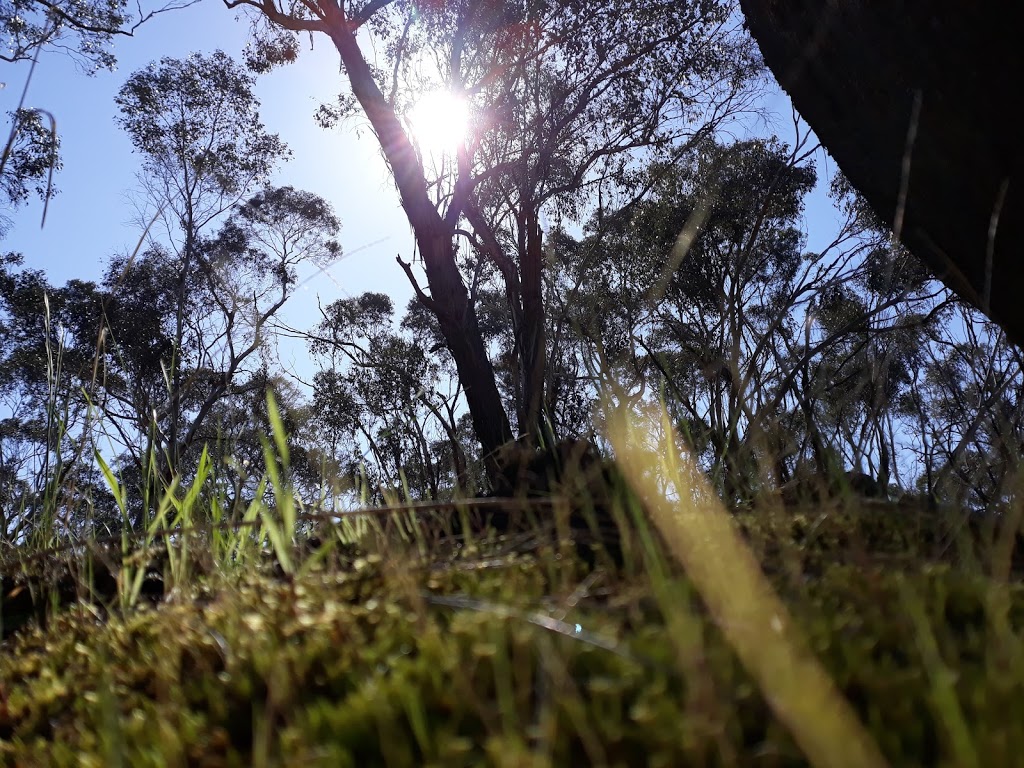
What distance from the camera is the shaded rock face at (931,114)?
1.91 m

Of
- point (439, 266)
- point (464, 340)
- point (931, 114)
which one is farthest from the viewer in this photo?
point (439, 266)

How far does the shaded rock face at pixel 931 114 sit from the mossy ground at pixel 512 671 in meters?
1.01

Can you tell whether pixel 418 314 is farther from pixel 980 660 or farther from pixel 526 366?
pixel 980 660

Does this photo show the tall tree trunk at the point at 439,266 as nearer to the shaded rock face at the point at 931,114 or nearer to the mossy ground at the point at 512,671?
the shaded rock face at the point at 931,114

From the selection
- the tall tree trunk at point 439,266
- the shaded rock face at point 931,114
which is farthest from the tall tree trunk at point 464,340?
the shaded rock face at point 931,114

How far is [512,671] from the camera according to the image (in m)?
0.89

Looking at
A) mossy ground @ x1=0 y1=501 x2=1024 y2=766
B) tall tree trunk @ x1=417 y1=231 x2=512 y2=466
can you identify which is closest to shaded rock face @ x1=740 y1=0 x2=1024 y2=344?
mossy ground @ x1=0 y1=501 x2=1024 y2=766

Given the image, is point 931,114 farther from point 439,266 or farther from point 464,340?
point 439,266

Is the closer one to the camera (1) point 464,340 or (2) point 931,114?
(2) point 931,114

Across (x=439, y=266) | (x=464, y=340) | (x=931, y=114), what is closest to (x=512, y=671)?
(x=931, y=114)

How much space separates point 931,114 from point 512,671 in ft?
6.16

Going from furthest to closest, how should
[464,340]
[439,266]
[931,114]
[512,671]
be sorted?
[439,266] → [464,340] → [931,114] → [512,671]

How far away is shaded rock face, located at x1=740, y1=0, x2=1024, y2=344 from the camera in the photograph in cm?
191

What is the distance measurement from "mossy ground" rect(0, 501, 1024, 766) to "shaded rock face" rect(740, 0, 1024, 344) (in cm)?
101
